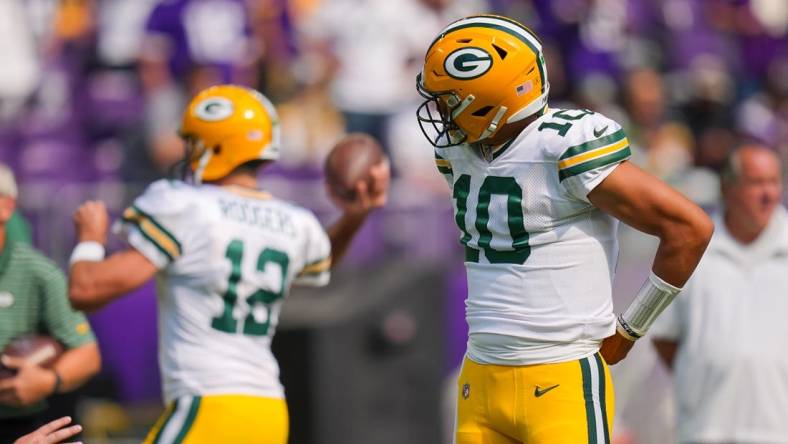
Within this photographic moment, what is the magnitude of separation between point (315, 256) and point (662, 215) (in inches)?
66.7

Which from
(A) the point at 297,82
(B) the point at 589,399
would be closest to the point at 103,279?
(B) the point at 589,399

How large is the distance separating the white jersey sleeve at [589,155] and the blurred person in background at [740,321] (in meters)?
2.08

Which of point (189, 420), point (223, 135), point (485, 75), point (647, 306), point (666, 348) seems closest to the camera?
point (485, 75)

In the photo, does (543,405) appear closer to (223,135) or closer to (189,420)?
(189,420)

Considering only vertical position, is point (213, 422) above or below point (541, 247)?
below

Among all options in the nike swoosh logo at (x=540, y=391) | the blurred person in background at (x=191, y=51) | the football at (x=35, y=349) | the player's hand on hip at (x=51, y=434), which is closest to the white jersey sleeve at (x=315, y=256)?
the football at (x=35, y=349)

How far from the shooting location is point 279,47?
11.1m

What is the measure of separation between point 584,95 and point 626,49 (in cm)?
166

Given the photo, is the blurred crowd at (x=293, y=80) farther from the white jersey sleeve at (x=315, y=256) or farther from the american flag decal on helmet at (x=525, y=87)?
the american flag decal on helmet at (x=525, y=87)

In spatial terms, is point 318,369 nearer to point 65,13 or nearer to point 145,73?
point 145,73

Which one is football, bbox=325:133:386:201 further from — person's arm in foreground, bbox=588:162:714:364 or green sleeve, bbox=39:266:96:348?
person's arm in foreground, bbox=588:162:714:364

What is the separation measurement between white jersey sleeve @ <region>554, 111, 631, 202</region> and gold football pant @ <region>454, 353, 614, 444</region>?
548 millimetres

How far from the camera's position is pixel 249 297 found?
5027 mm

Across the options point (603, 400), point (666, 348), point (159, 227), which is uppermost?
point (159, 227)
